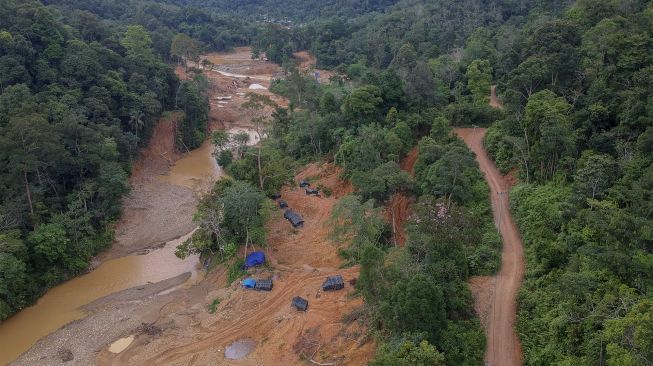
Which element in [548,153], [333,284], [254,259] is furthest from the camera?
[254,259]

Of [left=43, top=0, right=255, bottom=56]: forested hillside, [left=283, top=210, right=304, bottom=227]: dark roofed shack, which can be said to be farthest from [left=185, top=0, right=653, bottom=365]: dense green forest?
[left=43, top=0, right=255, bottom=56]: forested hillside

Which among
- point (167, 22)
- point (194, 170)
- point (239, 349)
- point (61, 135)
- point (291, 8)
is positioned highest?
point (291, 8)

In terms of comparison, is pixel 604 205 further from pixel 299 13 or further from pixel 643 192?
pixel 299 13

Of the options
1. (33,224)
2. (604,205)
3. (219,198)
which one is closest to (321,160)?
(219,198)

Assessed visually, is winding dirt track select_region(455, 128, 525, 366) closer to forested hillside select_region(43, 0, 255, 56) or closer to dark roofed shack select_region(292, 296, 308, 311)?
dark roofed shack select_region(292, 296, 308, 311)

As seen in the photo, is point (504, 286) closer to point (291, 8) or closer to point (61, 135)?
point (61, 135)

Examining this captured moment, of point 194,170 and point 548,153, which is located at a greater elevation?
point 548,153

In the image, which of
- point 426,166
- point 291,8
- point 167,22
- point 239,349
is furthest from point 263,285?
point 291,8

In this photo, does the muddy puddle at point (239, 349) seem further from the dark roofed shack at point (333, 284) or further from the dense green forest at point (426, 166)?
the dense green forest at point (426, 166)
